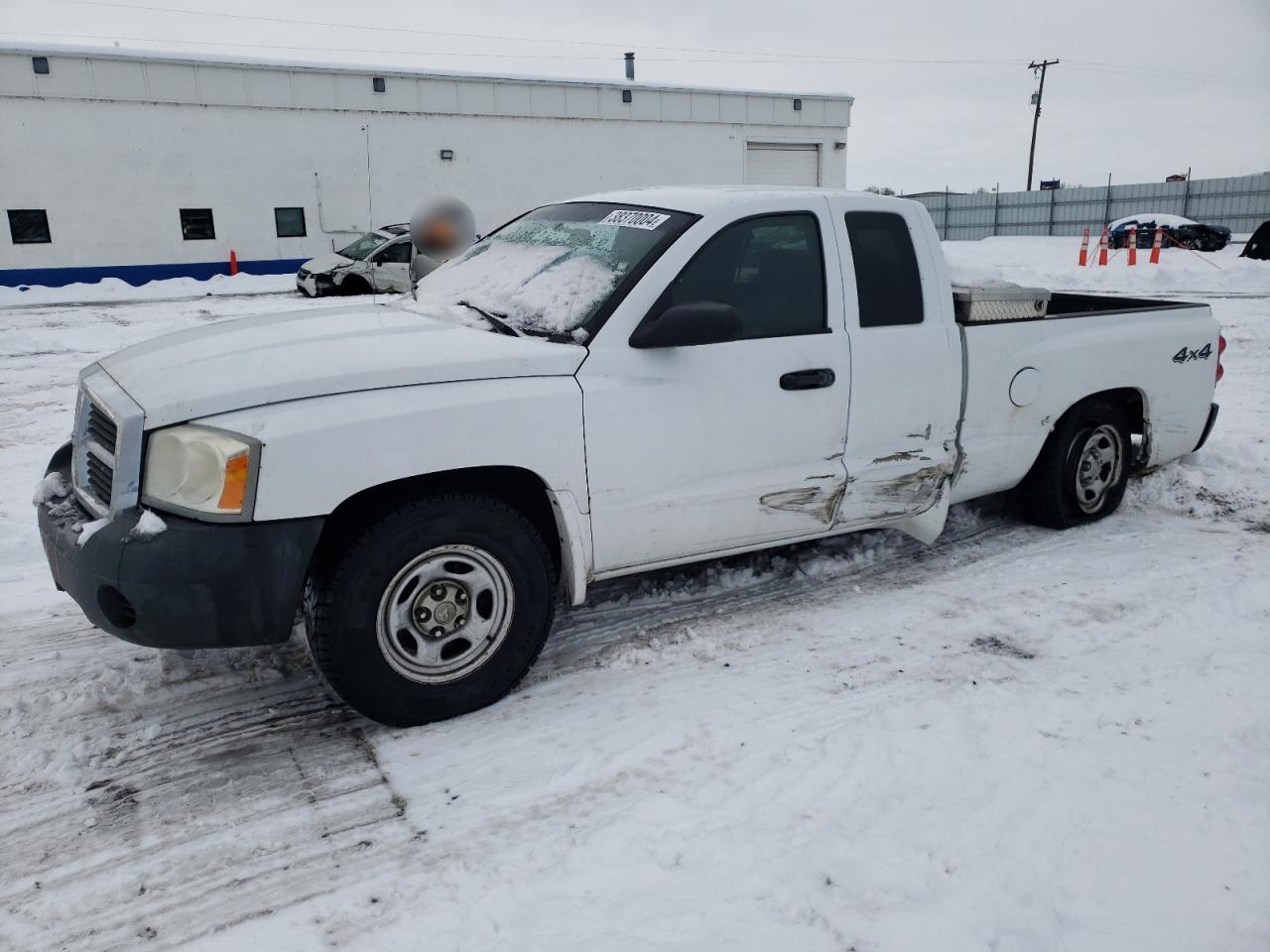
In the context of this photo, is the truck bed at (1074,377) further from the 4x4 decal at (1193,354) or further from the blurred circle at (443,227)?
the blurred circle at (443,227)

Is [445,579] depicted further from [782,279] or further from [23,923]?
[782,279]

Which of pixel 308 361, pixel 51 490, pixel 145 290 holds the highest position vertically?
pixel 308 361

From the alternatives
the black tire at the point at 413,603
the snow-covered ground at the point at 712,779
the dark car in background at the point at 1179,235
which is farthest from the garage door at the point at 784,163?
the black tire at the point at 413,603

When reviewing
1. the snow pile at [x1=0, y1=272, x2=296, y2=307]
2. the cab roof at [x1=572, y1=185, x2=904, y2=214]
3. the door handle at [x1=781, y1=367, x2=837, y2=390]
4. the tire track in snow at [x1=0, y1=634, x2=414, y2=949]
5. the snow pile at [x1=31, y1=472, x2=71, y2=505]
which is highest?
the cab roof at [x1=572, y1=185, x2=904, y2=214]

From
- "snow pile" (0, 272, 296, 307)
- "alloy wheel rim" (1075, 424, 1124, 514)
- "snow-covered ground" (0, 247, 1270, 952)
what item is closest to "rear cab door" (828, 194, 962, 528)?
"snow-covered ground" (0, 247, 1270, 952)

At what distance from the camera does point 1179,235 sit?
2877cm

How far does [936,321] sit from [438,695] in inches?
105

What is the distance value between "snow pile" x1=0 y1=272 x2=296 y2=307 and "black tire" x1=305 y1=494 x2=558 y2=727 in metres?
19.2

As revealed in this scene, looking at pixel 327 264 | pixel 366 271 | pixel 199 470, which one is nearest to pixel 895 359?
pixel 199 470

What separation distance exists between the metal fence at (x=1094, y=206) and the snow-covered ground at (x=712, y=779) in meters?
34.3

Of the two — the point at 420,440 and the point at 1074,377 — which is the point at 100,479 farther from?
the point at 1074,377

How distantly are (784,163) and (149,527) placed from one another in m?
29.4

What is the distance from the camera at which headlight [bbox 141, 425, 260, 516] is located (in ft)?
9.11

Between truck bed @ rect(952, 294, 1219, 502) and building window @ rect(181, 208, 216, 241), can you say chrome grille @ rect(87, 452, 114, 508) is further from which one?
building window @ rect(181, 208, 216, 241)
